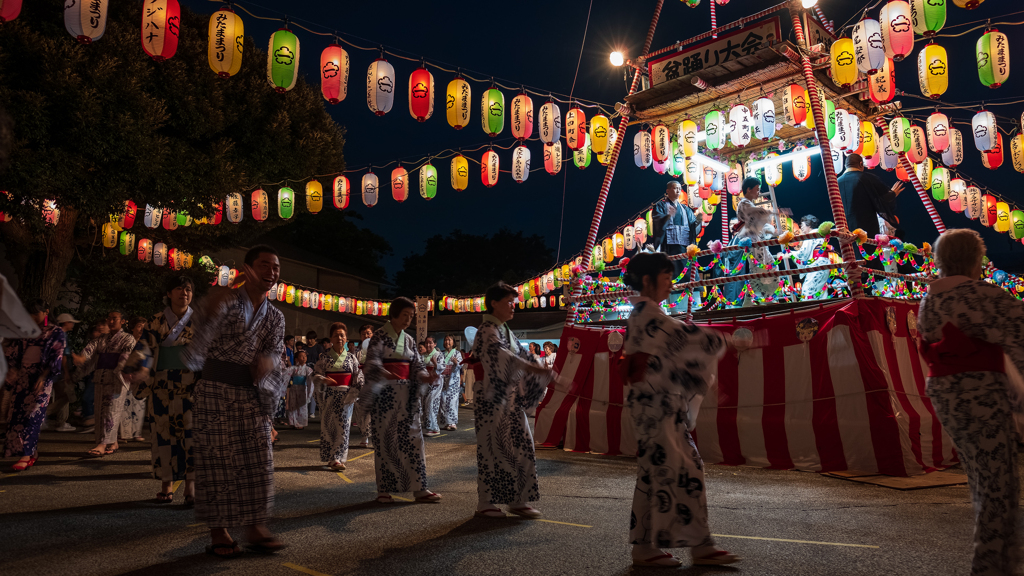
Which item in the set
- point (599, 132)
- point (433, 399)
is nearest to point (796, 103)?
point (599, 132)

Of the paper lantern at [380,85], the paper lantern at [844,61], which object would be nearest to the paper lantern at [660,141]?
the paper lantern at [844,61]

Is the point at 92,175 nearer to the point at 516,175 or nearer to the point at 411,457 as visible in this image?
the point at 516,175

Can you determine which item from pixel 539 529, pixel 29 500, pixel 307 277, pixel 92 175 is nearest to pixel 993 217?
pixel 539 529

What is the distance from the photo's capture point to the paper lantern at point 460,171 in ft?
38.6

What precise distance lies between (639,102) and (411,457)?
7.11m

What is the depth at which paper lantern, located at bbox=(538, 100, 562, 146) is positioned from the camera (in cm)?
1029

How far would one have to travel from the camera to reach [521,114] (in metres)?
9.97

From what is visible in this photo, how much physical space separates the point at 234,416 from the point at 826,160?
6.94m

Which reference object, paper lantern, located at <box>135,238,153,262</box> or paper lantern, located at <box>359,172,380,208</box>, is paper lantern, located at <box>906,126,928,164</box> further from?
paper lantern, located at <box>135,238,153,262</box>

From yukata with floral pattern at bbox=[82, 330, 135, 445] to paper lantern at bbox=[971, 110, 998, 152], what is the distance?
12850mm

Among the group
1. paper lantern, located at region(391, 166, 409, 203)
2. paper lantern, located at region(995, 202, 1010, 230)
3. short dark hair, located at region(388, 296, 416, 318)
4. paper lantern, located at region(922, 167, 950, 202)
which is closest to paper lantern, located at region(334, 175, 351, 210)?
paper lantern, located at region(391, 166, 409, 203)

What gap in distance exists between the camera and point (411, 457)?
4859 mm

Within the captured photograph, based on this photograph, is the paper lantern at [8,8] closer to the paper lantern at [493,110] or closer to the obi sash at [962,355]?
the paper lantern at [493,110]

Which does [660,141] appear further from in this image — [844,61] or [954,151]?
[954,151]
